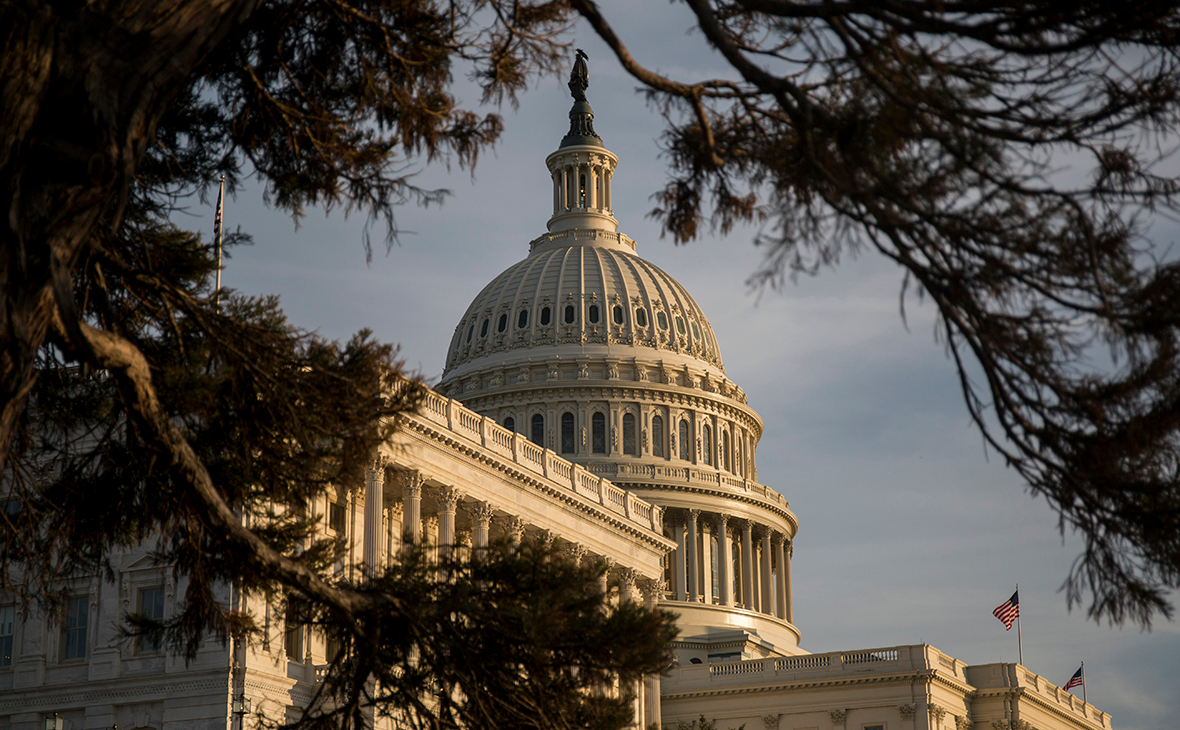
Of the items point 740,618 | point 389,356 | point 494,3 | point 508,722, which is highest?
point 740,618

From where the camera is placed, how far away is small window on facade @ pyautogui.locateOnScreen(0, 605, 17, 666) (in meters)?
50.9

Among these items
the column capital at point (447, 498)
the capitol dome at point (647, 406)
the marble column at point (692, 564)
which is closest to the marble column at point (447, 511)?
the column capital at point (447, 498)

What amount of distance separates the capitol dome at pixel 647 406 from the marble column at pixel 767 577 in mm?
100

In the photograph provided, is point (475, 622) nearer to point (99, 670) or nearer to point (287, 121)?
point (287, 121)

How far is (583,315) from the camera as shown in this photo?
115 metres

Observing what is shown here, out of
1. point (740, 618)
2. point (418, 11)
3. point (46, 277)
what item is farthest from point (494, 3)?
point (740, 618)

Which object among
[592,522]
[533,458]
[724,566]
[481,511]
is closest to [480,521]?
[481,511]

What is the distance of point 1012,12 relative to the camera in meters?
12.7

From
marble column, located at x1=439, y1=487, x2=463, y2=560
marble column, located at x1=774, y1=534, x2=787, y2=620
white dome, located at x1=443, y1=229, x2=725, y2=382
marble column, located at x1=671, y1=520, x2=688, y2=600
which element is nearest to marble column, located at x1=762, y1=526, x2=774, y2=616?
marble column, located at x1=774, y1=534, x2=787, y2=620

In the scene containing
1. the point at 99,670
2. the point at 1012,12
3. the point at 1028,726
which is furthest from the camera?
the point at 1028,726

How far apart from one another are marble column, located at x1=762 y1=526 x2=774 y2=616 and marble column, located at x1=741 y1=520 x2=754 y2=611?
144 cm

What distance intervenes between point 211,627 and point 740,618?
299ft

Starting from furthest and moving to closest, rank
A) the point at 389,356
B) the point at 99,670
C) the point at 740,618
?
the point at 740,618 → the point at 99,670 → the point at 389,356

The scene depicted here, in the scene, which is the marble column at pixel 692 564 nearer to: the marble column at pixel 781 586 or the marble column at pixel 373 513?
the marble column at pixel 781 586
